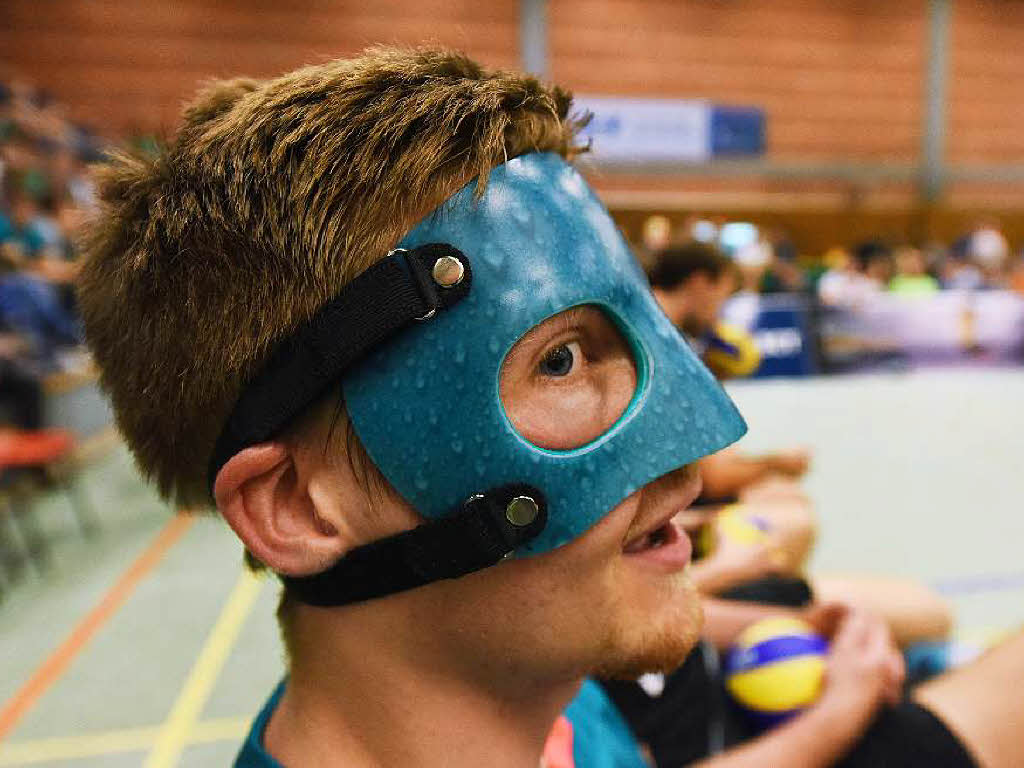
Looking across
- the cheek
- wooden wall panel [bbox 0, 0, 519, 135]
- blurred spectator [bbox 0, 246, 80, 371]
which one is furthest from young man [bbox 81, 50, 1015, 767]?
wooden wall panel [bbox 0, 0, 519, 135]

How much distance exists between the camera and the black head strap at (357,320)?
0.74 metres

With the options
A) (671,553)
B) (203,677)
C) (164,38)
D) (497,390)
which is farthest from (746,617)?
(164,38)

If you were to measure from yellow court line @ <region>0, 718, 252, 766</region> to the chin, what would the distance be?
7.93 ft

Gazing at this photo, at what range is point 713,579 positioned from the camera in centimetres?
220

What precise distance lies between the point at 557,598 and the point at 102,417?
746cm

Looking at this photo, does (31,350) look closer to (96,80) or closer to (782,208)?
(96,80)

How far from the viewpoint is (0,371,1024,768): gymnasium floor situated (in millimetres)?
2881

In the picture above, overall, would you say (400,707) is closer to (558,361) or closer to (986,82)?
(558,361)

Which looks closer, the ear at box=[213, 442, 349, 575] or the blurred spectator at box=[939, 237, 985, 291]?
the ear at box=[213, 442, 349, 575]

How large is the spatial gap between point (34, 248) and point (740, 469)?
786cm

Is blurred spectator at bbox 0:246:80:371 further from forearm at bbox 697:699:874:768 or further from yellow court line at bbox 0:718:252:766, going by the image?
forearm at bbox 697:699:874:768

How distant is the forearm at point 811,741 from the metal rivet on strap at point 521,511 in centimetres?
88

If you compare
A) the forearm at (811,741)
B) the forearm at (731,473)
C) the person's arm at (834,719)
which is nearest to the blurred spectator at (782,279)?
the forearm at (731,473)

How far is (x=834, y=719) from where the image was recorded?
137cm
